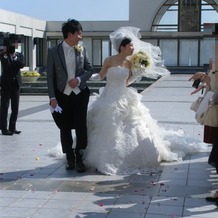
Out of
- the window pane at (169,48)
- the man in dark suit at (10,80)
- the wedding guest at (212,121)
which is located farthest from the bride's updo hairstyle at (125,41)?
the window pane at (169,48)

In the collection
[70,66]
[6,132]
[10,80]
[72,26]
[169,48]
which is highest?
[169,48]

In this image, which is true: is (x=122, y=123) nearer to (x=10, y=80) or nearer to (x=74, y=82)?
(x=74, y=82)

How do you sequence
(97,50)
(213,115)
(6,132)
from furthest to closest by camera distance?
(97,50) → (6,132) → (213,115)

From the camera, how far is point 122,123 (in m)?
6.12

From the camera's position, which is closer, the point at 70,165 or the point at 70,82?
the point at 70,82

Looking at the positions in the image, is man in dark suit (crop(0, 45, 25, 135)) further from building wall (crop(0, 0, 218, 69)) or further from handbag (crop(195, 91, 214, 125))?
building wall (crop(0, 0, 218, 69))

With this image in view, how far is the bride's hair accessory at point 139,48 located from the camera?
20.3 ft

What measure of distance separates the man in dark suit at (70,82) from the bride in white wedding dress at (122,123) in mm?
233

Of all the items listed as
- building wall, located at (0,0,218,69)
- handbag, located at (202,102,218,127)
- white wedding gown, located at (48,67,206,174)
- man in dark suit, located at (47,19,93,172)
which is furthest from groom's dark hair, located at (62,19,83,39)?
building wall, located at (0,0,218,69)

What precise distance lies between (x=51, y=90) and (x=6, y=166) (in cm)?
126

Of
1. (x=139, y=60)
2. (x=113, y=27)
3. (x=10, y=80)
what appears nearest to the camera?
(x=139, y=60)

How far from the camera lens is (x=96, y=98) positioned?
21.2ft

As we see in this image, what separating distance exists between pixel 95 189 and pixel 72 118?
121 centimetres

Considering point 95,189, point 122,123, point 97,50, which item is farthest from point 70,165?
point 97,50
